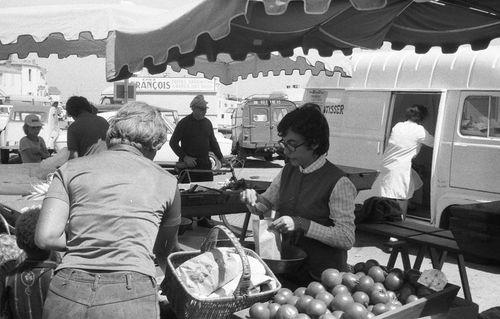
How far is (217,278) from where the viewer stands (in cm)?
230

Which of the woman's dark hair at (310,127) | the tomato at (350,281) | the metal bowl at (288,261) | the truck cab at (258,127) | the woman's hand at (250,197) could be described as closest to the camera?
the tomato at (350,281)

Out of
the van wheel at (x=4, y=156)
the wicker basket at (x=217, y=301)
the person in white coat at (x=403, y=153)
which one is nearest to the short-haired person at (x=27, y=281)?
the wicker basket at (x=217, y=301)

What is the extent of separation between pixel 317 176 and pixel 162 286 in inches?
38.6

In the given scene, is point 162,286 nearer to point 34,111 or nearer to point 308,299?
point 308,299

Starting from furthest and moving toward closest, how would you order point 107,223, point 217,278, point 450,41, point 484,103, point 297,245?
1. point 484,103
2. point 450,41
3. point 297,245
4. point 217,278
5. point 107,223

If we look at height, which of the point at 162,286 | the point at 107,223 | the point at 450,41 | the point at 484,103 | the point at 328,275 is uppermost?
the point at 450,41

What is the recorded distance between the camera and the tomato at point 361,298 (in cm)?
226

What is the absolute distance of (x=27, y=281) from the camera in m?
2.70

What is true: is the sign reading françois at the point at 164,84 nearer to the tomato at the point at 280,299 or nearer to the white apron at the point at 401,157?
the white apron at the point at 401,157

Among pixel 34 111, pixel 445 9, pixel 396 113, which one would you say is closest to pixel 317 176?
pixel 445 9

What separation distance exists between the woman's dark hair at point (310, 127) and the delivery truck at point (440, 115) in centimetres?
355

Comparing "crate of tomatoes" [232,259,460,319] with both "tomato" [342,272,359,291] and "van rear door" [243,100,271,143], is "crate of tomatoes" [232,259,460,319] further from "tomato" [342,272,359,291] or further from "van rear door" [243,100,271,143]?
"van rear door" [243,100,271,143]

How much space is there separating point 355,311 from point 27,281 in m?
1.65

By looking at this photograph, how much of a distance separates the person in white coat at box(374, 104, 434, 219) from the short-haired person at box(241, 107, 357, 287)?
405 cm
